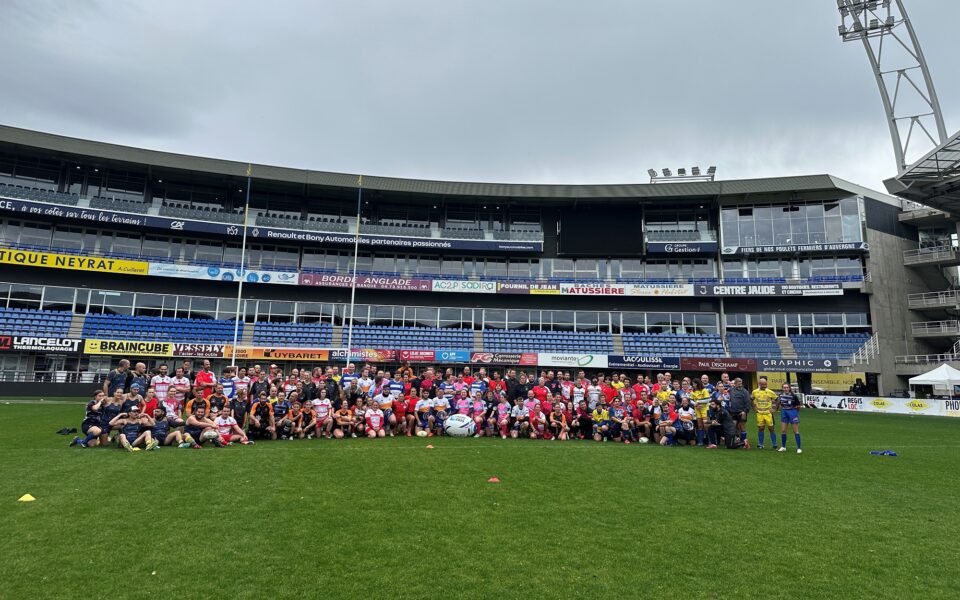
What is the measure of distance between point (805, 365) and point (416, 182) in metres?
27.1

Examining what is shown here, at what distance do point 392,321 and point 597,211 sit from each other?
55.5ft

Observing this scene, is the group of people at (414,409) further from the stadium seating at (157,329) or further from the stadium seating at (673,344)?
the stadium seating at (673,344)

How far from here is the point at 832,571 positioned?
15.9ft

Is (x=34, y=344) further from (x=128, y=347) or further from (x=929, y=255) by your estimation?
(x=929, y=255)

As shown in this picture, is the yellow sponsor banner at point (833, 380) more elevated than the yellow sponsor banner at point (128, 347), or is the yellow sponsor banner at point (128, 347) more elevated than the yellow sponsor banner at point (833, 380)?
the yellow sponsor banner at point (128, 347)

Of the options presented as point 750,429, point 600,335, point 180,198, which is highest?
point 180,198

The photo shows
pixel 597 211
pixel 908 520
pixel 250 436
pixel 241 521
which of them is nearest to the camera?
pixel 241 521

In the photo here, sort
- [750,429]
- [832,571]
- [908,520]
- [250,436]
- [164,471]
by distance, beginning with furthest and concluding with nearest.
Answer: [750,429]
[250,436]
[164,471]
[908,520]
[832,571]

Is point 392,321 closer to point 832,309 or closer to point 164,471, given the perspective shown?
point 164,471

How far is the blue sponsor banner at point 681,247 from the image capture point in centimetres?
3603

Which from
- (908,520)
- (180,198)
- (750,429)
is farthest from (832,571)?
(180,198)

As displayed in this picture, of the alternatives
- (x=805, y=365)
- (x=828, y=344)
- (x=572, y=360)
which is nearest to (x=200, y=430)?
(x=572, y=360)

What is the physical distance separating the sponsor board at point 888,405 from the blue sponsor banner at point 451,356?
20.7 meters

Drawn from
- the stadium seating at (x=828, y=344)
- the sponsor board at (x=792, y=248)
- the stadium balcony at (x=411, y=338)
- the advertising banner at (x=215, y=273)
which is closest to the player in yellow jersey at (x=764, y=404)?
the stadium balcony at (x=411, y=338)
